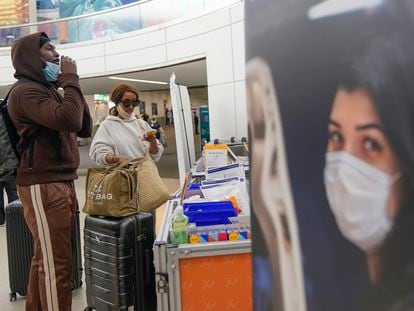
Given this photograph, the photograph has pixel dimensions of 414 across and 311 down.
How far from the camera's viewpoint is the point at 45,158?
205 cm

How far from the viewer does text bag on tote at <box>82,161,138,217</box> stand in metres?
1.94

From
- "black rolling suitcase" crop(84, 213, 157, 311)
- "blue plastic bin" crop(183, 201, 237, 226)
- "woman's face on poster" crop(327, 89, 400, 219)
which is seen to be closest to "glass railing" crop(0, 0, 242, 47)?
"black rolling suitcase" crop(84, 213, 157, 311)

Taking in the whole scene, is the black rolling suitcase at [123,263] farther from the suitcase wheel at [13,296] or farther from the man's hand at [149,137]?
the suitcase wheel at [13,296]

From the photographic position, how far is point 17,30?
39.2 feet

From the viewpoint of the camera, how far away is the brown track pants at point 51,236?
204 cm

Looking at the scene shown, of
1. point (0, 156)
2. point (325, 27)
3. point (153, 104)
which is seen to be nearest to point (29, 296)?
point (0, 156)

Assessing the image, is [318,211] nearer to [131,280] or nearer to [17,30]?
[131,280]

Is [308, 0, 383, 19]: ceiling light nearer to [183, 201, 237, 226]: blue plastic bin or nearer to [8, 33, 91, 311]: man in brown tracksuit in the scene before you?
[183, 201, 237, 226]: blue plastic bin

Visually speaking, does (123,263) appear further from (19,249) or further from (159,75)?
(159,75)

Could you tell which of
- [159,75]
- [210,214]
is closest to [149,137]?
[210,214]

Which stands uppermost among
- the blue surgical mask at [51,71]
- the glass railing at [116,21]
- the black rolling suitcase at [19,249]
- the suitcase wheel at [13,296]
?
the glass railing at [116,21]

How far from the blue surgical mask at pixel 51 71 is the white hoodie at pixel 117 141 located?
0.68 metres

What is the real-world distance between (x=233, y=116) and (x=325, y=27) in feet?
22.1

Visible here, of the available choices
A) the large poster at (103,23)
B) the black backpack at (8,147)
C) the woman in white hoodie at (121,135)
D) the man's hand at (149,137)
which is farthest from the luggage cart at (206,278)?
the large poster at (103,23)
